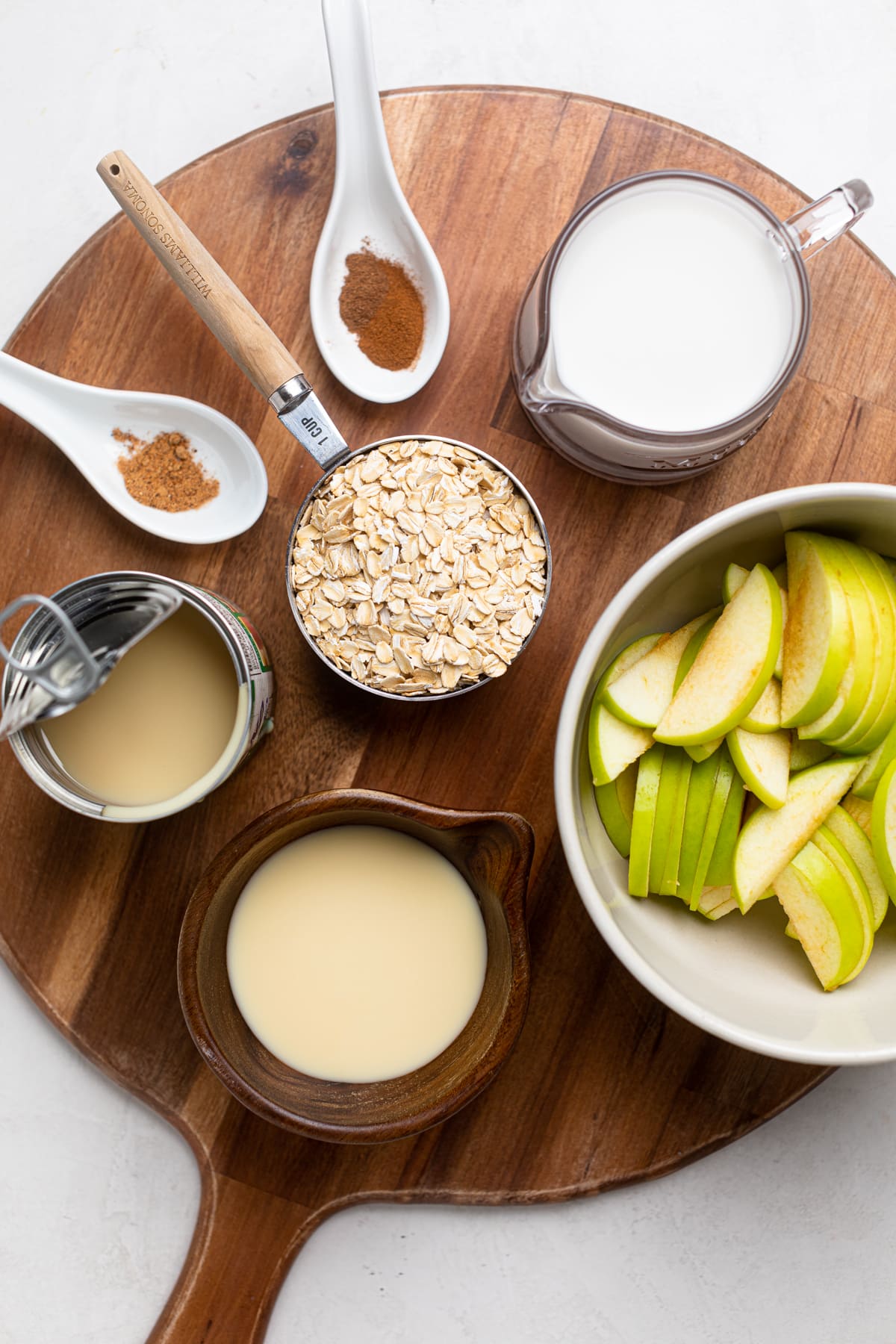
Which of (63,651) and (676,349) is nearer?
(63,651)

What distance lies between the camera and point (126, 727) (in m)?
0.83

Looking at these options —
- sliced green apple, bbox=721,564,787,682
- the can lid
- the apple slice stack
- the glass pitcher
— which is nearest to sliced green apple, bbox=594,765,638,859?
the apple slice stack

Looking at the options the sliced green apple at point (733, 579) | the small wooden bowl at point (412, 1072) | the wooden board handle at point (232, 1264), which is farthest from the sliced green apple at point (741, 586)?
the wooden board handle at point (232, 1264)

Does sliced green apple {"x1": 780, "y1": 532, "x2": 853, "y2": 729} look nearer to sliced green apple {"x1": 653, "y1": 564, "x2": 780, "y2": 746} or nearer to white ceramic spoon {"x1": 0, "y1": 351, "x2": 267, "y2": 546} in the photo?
sliced green apple {"x1": 653, "y1": 564, "x2": 780, "y2": 746}

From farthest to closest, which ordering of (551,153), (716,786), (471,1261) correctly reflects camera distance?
(471,1261)
(551,153)
(716,786)

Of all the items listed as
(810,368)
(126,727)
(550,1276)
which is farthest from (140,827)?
(810,368)

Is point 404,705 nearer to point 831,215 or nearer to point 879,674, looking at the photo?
point 879,674

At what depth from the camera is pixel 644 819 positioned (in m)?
0.79

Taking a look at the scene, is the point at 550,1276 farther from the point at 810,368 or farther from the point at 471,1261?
the point at 810,368

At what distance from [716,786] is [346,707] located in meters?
0.34

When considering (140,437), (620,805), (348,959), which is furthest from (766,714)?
(140,437)

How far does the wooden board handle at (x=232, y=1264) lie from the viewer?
2.92ft

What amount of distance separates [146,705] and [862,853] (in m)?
0.62

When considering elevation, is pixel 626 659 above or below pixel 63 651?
below
